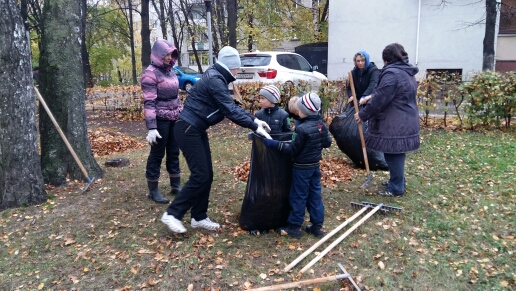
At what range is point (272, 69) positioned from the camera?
10.7 metres

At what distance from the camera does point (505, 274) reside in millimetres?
3084

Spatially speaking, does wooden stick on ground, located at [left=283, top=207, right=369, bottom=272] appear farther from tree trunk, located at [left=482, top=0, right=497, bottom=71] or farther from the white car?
tree trunk, located at [left=482, top=0, right=497, bottom=71]

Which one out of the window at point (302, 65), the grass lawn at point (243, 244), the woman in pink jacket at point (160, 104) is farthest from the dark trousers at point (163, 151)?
the window at point (302, 65)

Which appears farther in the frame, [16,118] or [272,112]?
[272,112]

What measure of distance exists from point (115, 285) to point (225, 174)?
2.73 m

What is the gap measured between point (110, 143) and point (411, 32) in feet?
47.4

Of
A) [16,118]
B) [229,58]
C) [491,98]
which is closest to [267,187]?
[229,58]

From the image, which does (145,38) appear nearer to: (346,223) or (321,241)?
(346,223)

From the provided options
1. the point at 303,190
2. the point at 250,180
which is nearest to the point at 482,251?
the point at 303,190

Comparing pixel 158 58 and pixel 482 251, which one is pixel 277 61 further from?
pixel 482 251

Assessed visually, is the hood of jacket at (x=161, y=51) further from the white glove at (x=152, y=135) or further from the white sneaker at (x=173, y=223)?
the white sneaker at (x=173, y=223)

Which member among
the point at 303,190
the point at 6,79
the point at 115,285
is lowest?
the point at 115,285

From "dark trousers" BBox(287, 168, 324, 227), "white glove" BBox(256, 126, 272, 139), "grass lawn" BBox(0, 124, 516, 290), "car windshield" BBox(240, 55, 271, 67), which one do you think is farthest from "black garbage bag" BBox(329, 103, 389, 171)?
"car windshield" BBox(240, 55, 271, 67)

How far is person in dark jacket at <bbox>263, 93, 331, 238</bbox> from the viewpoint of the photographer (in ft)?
11.1
